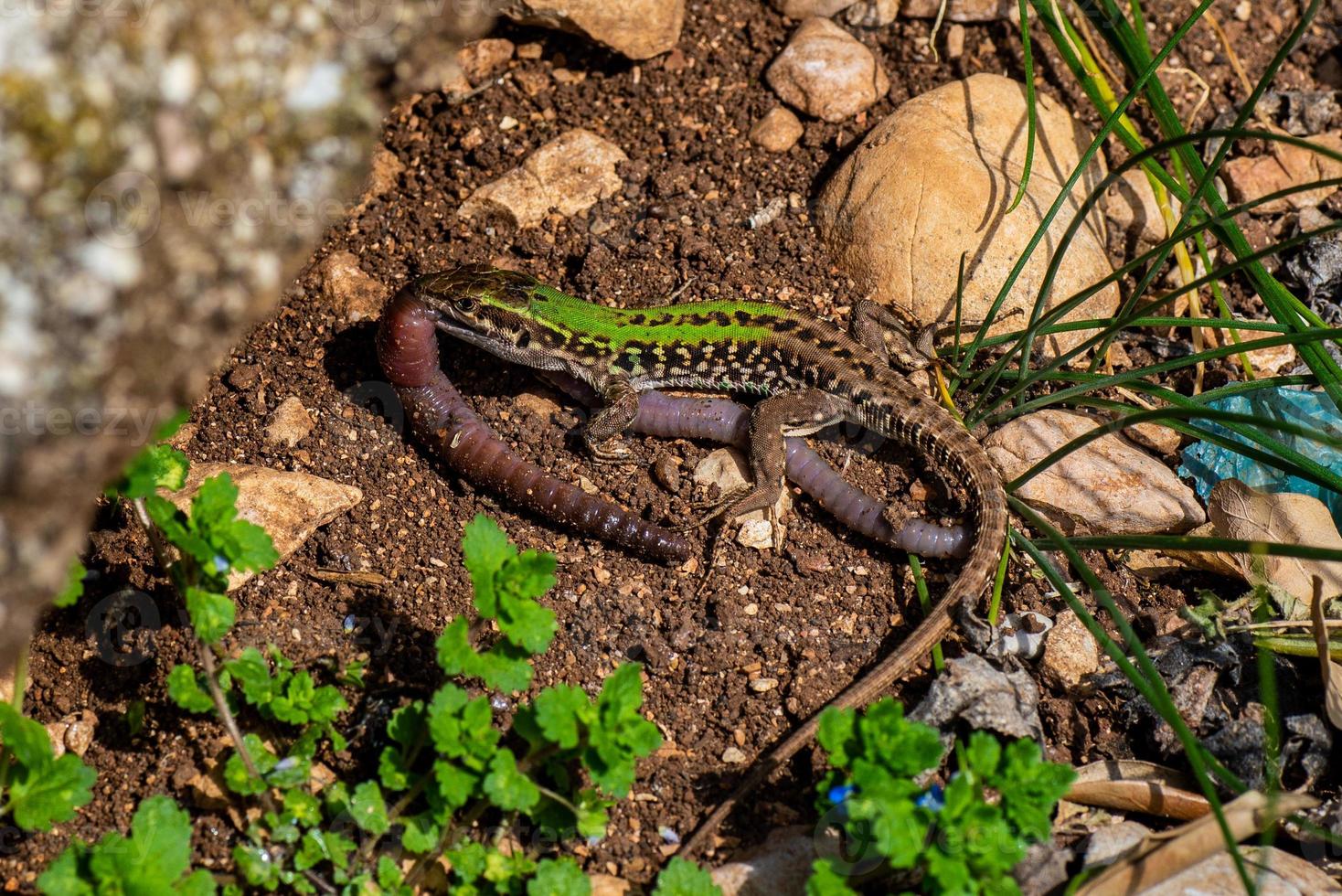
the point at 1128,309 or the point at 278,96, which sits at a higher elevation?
the point at 278,96

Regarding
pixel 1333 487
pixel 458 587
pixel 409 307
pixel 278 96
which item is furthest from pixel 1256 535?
pixel 278 96

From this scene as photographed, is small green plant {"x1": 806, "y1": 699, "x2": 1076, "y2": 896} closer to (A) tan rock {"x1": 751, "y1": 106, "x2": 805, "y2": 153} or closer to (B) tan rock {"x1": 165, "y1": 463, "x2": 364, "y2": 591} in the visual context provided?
(B) tan rock {"x1": 165, "y1": 463, "x2": 364, "y2": 591}

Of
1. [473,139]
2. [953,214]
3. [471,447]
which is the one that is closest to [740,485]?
[471,447]

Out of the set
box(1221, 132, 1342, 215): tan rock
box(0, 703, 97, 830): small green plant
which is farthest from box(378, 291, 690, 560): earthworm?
box(1221, 132, 1342, 215): tan rock

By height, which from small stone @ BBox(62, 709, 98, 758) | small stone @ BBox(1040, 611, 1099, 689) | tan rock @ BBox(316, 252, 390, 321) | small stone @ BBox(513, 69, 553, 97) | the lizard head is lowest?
small stone @ BBox(62, 709, 98, 758)

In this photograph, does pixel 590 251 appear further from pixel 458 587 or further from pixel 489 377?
pixel 458 587

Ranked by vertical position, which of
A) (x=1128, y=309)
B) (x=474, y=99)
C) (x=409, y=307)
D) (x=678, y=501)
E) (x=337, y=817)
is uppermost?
(x=1128, y=309)

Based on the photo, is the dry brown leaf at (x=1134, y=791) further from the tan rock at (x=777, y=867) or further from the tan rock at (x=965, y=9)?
the tan rock at (x=965, y=9)
